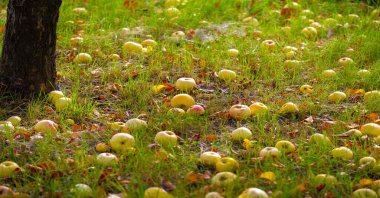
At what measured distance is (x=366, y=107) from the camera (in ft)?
15.5

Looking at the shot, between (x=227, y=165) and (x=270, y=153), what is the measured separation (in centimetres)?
29

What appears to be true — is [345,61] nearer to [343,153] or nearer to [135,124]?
[343,153]

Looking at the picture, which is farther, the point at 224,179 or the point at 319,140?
the point at 319,140

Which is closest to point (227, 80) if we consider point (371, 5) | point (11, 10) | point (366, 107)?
point (366, 107)

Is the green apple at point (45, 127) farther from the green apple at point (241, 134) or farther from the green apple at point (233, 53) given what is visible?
the green apple at point (233, 53)

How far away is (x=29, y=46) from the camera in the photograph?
455 cm

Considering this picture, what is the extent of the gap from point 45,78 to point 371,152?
2359 mm

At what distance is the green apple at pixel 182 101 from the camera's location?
4.63 meters

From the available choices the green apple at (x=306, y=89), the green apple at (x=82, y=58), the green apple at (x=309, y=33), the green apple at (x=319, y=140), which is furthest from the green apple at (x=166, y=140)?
the green apple at (x=309, y=33)

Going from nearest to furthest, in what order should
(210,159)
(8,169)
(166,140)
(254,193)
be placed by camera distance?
(254,193) → (8,169) → (210,159) → (166,140)

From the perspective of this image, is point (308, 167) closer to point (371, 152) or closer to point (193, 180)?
point (371, 152)

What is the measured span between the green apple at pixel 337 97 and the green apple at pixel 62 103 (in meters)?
1.97

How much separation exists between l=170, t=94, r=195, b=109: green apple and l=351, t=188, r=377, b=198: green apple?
162cm

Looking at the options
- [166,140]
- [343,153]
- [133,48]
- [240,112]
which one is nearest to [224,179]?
[166,140]
